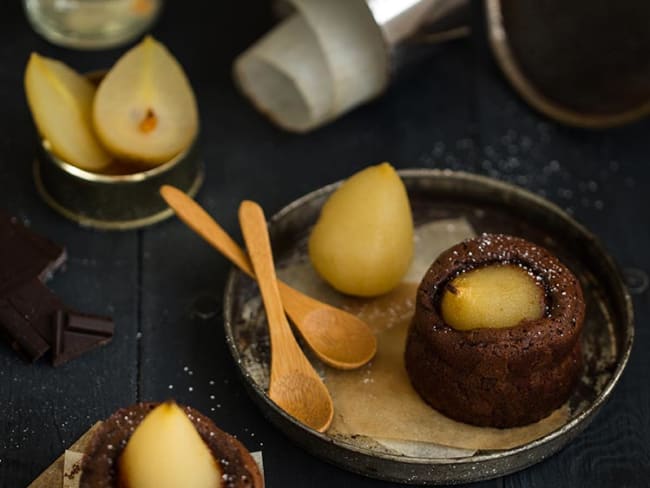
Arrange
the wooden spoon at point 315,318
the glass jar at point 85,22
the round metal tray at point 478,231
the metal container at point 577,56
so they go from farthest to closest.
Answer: the glass jar at point 85,22
the metal container at point 577,56
the wooden spoon at point 315,318
the round metal tray at point 478,231

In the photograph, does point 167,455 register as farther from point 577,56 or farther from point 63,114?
point 577,56

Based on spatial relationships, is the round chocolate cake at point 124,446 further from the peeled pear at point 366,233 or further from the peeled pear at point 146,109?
the peeled pear at point 146,109

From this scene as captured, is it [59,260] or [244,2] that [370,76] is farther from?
[59,260]

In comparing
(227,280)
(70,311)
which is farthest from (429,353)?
(70,311)

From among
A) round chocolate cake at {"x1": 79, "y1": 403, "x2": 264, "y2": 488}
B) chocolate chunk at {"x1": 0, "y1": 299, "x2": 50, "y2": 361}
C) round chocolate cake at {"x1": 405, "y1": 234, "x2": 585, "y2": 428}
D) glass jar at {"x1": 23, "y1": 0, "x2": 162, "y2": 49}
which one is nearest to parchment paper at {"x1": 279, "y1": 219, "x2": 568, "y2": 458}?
round chocolate cake at {"x1": 405, "y1": 234, "x2": 585, "y2": 428}

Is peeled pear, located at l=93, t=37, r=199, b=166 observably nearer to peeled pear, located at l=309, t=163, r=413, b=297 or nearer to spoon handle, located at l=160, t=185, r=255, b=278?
spoon handle, located at l=160, t=185, r=255, b=278

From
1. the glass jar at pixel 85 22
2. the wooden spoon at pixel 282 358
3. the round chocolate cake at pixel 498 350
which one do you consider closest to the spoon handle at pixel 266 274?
the wooden spoon at pixel 282 358
